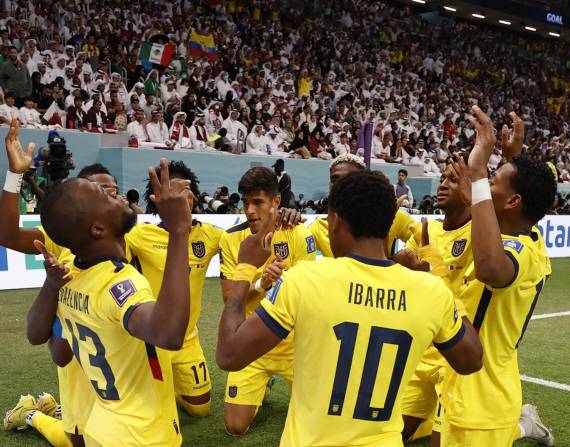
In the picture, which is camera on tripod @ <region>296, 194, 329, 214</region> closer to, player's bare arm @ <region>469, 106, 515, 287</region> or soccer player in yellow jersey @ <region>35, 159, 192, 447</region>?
player's bare arm @ <region>469, 106, 515, 287</region>

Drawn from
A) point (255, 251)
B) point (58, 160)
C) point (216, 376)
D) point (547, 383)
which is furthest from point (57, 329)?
point (547, 383)

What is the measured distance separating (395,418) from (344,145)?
55.8 ft

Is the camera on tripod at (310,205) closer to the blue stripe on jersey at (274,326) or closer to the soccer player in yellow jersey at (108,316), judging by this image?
the soccer player in yellow jersey at (108,316)

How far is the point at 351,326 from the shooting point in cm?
219

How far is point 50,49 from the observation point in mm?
15281

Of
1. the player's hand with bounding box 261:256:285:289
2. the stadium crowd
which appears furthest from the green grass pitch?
the stadium crowd

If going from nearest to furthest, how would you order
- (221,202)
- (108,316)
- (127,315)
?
(127,315)
(108,316)
(221,202)

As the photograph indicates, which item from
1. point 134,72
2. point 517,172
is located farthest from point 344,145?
point 517,172

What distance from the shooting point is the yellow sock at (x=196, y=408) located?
4875mm

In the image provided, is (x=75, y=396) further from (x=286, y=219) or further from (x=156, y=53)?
(x=156, y=53)

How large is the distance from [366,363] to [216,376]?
395 centimetres

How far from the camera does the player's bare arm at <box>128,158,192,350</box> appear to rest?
7.12 feet

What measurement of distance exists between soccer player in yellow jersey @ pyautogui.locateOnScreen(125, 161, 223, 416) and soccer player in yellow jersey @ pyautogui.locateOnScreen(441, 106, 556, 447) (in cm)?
233

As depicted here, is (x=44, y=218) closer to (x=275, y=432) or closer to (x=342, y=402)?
(x=342, y=402)
